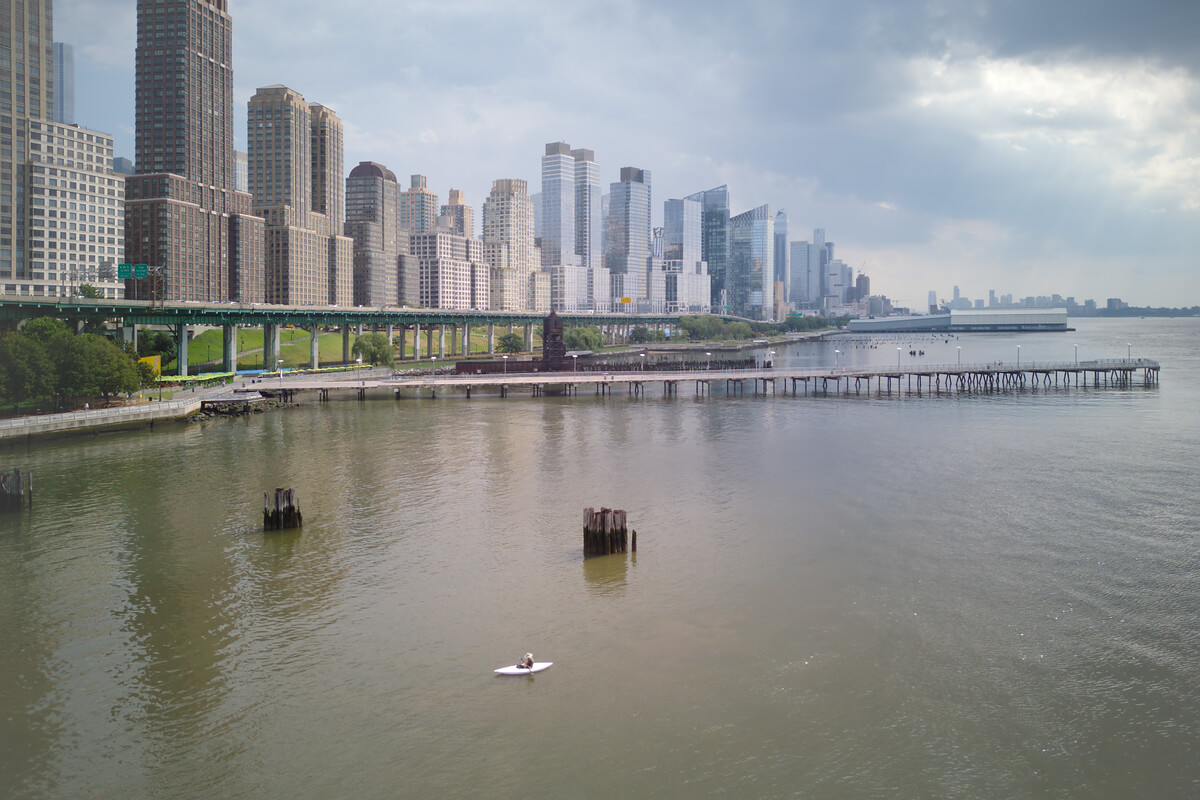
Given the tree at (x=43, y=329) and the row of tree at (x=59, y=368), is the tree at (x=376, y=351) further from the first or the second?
the tree at (x=43, y=329)

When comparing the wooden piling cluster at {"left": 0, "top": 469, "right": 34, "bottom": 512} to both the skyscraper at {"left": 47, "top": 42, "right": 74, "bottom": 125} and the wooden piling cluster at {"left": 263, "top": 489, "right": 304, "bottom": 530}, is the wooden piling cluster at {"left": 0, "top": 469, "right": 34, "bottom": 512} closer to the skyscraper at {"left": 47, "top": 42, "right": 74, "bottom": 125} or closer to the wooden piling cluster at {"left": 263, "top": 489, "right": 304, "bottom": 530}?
the wooden piling cluster at {"left": 263, "top": 489, "right": 304, "bottom": 530}

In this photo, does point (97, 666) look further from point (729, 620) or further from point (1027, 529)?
point (1027, 529)

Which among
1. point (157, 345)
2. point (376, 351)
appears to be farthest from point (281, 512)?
point (376, 351)

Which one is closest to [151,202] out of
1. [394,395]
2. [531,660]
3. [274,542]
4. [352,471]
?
[394,395]

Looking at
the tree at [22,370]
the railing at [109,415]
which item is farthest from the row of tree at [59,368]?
the railing at [109,415]

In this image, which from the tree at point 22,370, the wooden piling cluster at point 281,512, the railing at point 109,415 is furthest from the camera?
the tree at point 22,370

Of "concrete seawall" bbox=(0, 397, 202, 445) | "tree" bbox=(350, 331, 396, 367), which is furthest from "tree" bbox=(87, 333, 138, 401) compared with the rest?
"tree" bbox=(350, 331, 396, 367)
